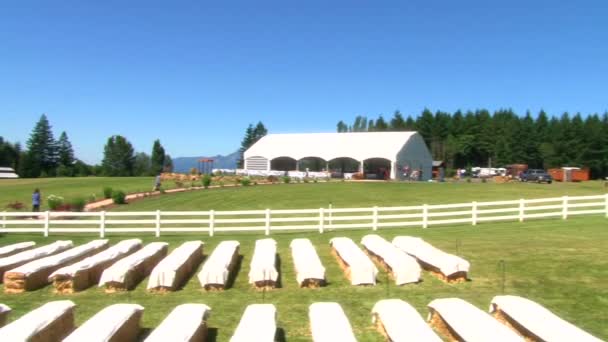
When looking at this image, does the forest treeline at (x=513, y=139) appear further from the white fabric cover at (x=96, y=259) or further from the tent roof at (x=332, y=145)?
the white fabric cover at (x=96, y=259)

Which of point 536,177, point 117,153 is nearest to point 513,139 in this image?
point 536,177

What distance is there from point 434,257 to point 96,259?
6350 mm

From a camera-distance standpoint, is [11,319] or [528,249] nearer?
[11,319]

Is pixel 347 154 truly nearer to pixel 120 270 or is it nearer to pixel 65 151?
pixel 120 270

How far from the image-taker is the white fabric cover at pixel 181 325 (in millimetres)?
5445

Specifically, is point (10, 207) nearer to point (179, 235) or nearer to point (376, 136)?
point (179, 235)

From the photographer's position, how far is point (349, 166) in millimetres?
59562

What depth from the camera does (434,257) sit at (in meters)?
10.0

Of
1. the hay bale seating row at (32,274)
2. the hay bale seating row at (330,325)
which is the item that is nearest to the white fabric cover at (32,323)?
the hay bale seating row at (330,325)

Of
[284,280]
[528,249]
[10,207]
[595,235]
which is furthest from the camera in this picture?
[10,207]

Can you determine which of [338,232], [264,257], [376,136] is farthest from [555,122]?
[264,257]

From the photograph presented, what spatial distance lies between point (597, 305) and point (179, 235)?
1468 cm

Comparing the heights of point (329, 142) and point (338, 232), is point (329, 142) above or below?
above

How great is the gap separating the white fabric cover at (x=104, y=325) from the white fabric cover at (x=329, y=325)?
209 cm
